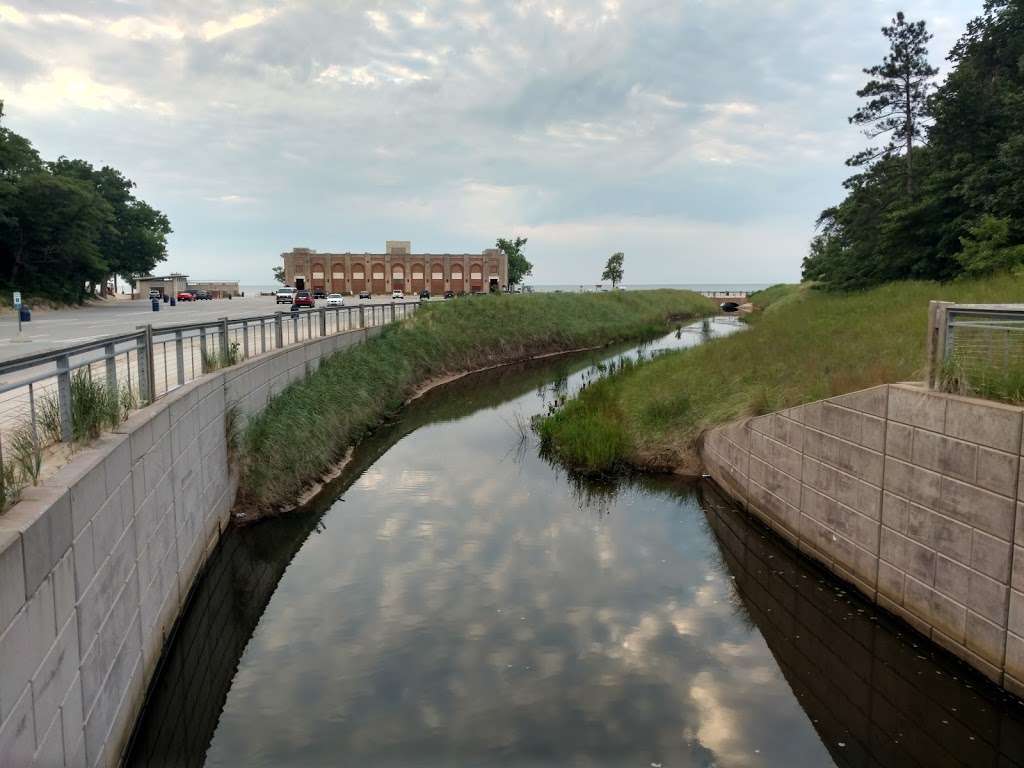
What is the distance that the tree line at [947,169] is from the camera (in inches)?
1042

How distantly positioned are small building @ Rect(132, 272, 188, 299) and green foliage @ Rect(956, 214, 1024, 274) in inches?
3115

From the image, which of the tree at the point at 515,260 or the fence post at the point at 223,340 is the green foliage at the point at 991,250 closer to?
the fence post at the point at 223,340

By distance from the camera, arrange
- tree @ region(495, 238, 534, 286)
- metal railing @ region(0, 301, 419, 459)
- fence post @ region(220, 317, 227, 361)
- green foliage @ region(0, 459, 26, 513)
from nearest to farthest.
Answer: green foliage @ region(0, 459, 26, 513) < metal railing @ region(0, 301, 419, 459) < fence post @ region(220, 317, 227, 361) < tree @ region(495, 238, 534, 286)

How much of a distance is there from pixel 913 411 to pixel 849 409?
1591 mm

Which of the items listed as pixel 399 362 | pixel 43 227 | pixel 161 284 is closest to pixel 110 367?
pixel 399 362

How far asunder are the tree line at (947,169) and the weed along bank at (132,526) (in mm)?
22302

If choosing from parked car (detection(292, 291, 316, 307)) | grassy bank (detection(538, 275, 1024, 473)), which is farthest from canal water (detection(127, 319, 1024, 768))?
parked car (detection(292, 291, 316, 307))

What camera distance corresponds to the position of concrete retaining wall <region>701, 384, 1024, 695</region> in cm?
807

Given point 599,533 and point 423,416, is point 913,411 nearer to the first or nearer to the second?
point 599,533

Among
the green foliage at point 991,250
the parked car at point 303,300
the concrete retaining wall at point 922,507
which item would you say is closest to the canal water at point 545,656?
the concrete retaining wall at point 922,507

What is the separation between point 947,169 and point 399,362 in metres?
24.8

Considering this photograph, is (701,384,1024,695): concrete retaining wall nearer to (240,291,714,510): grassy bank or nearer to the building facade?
(240,291,714,510): grassy bank

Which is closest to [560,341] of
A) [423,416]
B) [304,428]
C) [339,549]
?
[423,416]

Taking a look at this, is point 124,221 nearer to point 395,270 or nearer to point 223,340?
point 395,270
